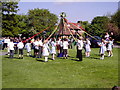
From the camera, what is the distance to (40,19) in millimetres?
53719

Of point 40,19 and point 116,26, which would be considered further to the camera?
point 40,19

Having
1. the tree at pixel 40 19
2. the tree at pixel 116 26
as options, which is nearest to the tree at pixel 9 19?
the tree at pixel 40 19

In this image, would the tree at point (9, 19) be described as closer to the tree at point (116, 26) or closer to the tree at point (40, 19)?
the tree at point (40, 19)

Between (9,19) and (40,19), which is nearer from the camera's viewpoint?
(9,19)

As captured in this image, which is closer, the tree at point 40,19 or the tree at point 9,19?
the tree at point 9,19

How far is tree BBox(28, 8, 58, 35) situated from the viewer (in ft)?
168

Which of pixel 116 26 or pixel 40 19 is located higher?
pixel 40 19

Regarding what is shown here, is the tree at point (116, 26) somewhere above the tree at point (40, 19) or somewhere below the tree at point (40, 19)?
below

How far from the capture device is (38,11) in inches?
2224

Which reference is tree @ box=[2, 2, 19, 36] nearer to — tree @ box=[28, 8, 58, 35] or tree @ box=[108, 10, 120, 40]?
tree @ box=[28, 8, 58, 35]

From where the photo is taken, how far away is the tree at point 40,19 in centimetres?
5109

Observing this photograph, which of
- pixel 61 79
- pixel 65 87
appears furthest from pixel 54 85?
pixel 61 79

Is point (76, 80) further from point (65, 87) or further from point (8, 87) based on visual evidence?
point (8, 87)

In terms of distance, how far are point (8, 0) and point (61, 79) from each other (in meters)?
29.3
